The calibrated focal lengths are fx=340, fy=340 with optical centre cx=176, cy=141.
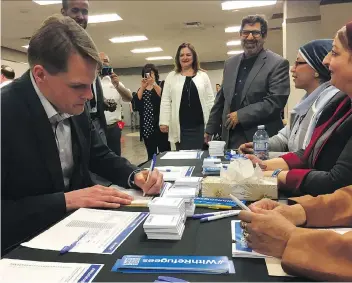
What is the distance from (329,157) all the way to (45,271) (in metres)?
1.07

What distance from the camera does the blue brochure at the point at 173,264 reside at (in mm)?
684

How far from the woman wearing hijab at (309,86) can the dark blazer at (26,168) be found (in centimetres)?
122

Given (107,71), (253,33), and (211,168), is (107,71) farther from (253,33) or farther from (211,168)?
(211,168)

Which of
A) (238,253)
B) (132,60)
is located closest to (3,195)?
(238,253)

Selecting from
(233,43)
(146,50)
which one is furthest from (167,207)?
(146,50)

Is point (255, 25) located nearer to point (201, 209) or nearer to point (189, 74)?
point (189, 74)

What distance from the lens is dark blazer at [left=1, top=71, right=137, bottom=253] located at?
3.39 feet

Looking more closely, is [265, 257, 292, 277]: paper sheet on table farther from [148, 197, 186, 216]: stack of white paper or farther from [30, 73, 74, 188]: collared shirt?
[30, 73, 74, 188]: collared shirt

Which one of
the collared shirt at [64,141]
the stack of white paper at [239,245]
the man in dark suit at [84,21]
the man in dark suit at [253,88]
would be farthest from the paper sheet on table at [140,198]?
the man in dark suit at [253,88]

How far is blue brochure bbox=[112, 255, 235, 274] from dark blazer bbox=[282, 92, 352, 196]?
0.60 meters

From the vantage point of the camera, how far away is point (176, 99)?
3.14 m

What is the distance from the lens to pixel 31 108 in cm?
120

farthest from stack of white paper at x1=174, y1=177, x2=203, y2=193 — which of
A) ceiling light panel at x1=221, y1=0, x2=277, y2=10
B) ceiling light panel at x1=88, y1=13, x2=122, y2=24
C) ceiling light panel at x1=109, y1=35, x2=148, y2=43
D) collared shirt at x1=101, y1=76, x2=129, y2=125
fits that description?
ceiling light panel at x1=109, y1=35, x2=148, y2=43

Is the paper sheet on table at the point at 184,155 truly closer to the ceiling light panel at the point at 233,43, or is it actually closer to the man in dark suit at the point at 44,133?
the man in dark suit at the point at 44,133
